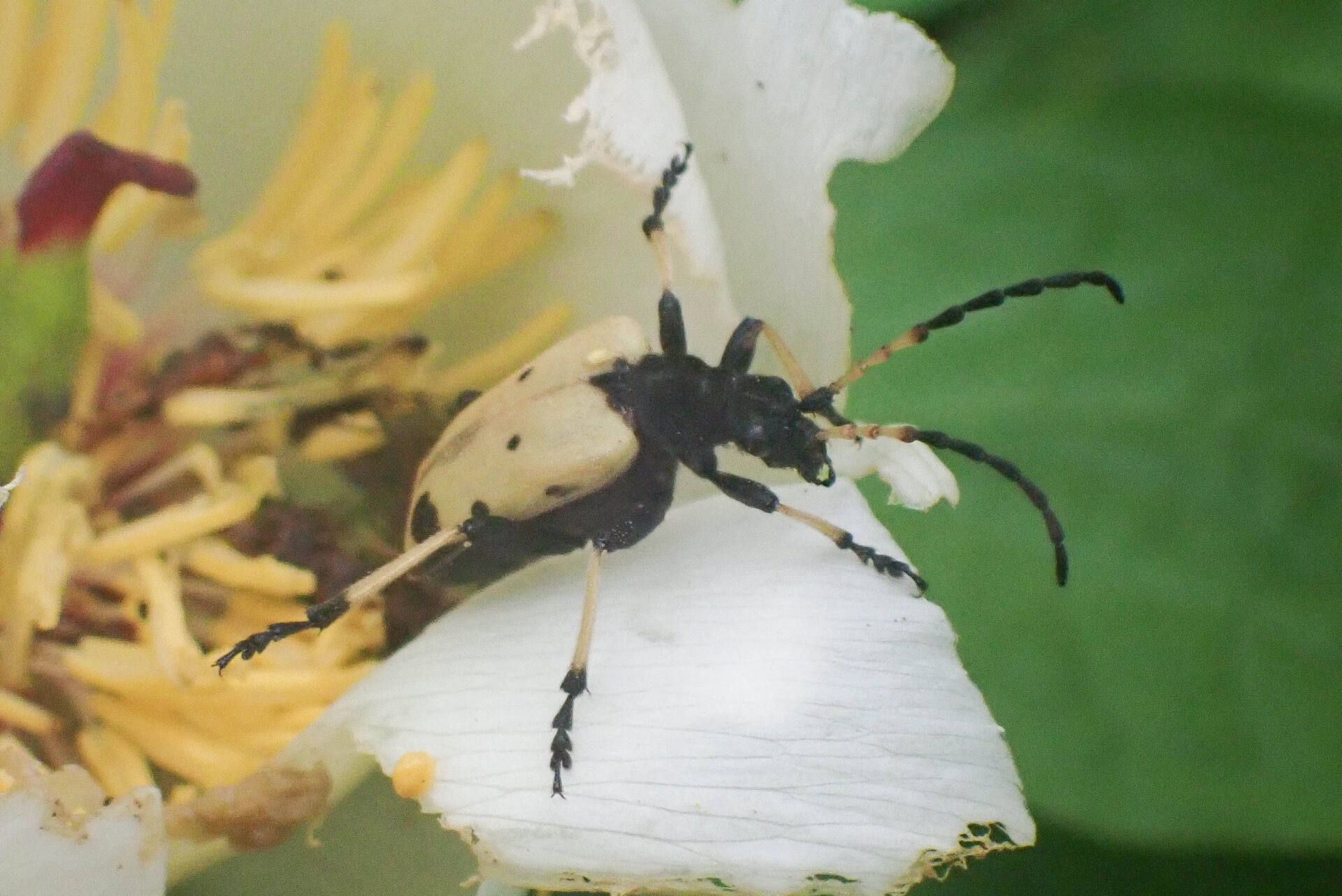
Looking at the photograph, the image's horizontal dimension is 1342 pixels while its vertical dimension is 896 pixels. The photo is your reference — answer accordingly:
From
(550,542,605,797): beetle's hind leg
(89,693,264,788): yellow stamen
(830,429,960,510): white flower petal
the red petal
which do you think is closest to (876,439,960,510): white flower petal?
(830,429,960,510): white flower petal

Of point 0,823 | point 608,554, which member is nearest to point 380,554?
point 608,554

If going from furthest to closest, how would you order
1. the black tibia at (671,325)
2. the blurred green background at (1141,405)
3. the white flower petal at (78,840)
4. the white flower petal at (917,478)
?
the blurred green background at (1141,405)
the black tibia at (671,325)
the white flower petal at (917,478)
the white flower petal at (78,840)

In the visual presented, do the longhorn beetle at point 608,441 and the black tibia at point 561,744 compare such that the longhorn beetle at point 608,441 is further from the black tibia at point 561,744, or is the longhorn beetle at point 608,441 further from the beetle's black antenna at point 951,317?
the black tibia at point 561,744

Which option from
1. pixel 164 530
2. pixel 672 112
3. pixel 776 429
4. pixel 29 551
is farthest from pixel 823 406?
pixel 29 551

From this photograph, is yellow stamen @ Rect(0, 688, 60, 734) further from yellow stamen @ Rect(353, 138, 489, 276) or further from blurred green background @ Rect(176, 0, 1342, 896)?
blurred green background @ Rect(176, 0, 1342, 896)

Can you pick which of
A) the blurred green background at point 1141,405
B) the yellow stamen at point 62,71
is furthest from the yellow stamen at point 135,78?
the blurred green background at point 1141,405

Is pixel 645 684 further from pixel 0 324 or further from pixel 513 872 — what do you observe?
pixel 0 324
